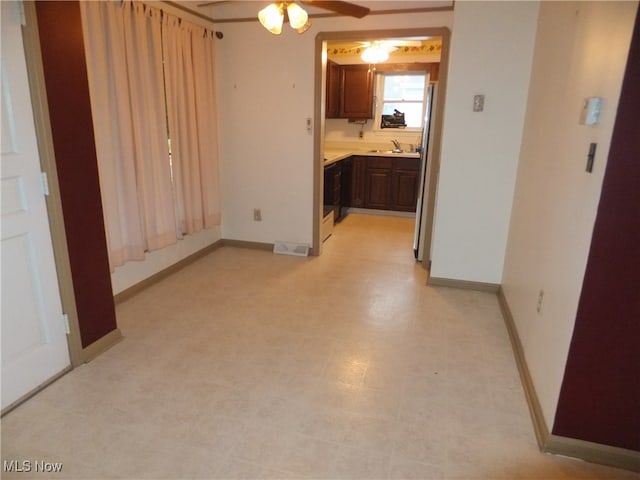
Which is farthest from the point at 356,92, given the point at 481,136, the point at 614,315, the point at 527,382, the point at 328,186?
the point at 614,315

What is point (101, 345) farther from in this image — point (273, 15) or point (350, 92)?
point (350, 92)

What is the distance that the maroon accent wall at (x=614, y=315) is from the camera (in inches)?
56.7

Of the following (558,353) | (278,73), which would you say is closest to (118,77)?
(278,73)

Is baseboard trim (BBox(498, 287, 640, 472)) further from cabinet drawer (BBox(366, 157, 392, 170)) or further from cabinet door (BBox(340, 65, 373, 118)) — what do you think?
cabinet door (BBox(340, 65, 373, 118))

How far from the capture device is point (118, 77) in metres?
2.80

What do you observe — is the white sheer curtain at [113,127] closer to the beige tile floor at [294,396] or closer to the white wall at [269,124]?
the beige tile floor at [294,396]

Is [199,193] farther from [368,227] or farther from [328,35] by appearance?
[368,227]

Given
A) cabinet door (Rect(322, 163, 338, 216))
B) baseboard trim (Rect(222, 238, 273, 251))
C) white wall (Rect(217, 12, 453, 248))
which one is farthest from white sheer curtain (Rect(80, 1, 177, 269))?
cabinet door (Rect(322, 163, 338, 216))

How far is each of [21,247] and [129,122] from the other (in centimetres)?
129

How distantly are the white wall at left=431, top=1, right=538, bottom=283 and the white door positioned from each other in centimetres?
270

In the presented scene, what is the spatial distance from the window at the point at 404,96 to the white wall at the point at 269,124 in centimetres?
267

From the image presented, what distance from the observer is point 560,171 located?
80.7 inches

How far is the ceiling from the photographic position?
3.48 meters

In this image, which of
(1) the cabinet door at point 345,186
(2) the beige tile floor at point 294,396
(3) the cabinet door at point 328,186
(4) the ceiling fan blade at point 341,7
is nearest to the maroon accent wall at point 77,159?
(2) the beige tile floor at point 294,396
